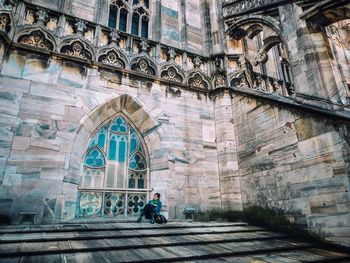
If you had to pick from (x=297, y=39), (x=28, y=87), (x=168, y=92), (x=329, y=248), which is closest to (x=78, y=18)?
(x=28, y=87)

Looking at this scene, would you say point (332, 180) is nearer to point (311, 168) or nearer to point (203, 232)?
point (311, 168)

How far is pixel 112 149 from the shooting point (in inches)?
241

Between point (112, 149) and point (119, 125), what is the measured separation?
669mm

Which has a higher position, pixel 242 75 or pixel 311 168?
pixel 242 75

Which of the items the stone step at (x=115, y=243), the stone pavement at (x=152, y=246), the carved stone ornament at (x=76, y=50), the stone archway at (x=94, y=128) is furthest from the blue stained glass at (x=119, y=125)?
the stone step at (x=115, y=243)

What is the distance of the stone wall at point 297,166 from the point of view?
4.18m

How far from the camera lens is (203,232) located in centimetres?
430

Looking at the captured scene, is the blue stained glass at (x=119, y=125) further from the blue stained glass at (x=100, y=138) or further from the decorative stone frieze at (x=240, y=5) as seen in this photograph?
the decorative stone frieze at (x=240, y=5)

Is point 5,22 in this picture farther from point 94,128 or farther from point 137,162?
point 137,162

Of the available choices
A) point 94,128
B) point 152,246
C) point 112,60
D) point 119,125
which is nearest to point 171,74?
point 112,60

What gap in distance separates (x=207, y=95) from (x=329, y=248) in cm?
480

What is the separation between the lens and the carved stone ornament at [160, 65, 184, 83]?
23.4 ft

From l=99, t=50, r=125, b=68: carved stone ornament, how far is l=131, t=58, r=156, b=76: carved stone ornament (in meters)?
0.35

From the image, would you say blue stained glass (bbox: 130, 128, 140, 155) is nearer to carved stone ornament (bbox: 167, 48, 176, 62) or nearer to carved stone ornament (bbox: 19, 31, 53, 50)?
carved stone ornament (bbox: 167, 48, 176, 62)
